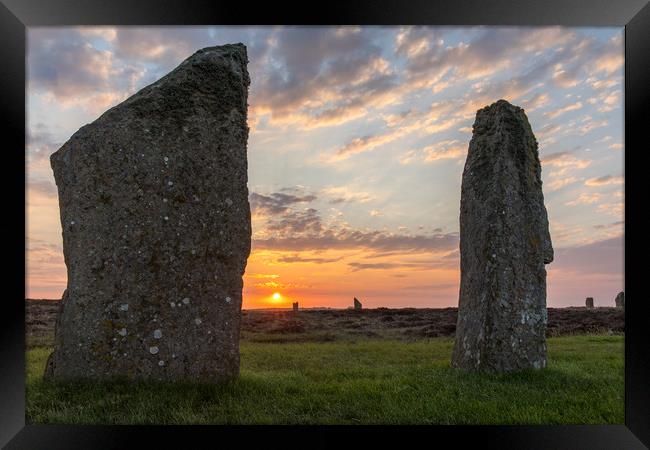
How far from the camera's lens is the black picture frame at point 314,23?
630 cm

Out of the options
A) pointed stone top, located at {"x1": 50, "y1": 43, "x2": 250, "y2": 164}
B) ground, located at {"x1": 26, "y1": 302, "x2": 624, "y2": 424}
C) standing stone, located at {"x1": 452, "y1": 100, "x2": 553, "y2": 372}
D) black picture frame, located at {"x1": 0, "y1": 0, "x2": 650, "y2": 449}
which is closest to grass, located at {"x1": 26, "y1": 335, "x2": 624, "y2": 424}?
ground, located at {"x1": 26, "y1": 302, "x2": 624, "y2": 424}

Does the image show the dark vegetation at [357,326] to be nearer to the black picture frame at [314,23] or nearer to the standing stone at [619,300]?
the standing stone at [619,300]

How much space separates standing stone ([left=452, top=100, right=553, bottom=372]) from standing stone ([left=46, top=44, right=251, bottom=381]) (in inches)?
173

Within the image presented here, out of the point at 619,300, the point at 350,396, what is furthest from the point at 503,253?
the point at 619,300

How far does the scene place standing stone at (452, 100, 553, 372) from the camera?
9.55 meters

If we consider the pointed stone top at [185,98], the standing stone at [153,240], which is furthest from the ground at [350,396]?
the pointed stone top at [185,98]

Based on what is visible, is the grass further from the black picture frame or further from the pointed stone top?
the pointed stone top

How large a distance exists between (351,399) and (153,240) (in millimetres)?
3902

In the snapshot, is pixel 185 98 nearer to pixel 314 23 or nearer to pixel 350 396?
pixel 314 23

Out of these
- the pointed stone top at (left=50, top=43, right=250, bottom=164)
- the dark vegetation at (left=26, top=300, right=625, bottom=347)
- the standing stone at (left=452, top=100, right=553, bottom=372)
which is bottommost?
the dark vegetation at (left=26, top=300, right=625, bottom=347)

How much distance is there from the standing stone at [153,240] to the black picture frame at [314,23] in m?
1.53

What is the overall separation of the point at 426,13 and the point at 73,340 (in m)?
6.89

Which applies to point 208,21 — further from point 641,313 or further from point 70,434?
point 641,313

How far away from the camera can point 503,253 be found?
9.77 meters
